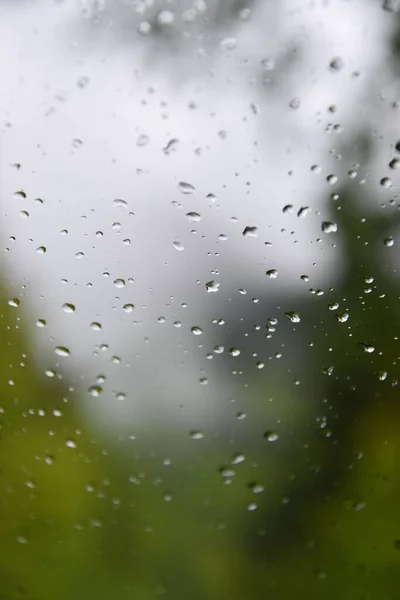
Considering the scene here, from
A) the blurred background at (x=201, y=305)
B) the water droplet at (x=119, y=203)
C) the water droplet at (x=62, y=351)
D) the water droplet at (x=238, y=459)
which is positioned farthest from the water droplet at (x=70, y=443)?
the water droplet at (x=119, y=203)

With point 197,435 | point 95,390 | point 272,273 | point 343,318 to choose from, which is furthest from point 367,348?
point 95,390

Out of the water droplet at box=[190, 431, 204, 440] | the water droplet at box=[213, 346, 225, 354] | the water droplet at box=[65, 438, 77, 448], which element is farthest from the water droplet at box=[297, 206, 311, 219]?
the water droplet at box=[65, 438, 77, 448]

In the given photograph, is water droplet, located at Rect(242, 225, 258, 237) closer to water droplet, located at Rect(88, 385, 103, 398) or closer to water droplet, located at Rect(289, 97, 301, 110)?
water droplet, located at Rect(289, 97, 301, 110)

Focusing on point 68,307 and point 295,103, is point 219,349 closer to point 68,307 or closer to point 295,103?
point 68,307

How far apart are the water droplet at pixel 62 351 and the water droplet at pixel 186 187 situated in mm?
283

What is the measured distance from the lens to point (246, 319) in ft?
2.59

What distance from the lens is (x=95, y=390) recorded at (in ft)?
2.56

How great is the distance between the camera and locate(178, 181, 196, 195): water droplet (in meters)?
0.80

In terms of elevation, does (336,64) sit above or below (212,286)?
above

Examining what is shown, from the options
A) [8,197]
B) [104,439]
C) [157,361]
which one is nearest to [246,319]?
[157,361]

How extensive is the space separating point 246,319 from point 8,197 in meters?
0.39

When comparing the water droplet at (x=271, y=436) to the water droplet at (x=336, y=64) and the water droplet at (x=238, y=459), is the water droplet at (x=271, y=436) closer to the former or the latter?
the water droplet at (x=238, y=459)

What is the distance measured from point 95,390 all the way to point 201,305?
0.64 feet

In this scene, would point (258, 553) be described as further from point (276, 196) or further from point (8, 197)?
point (8, 197)
